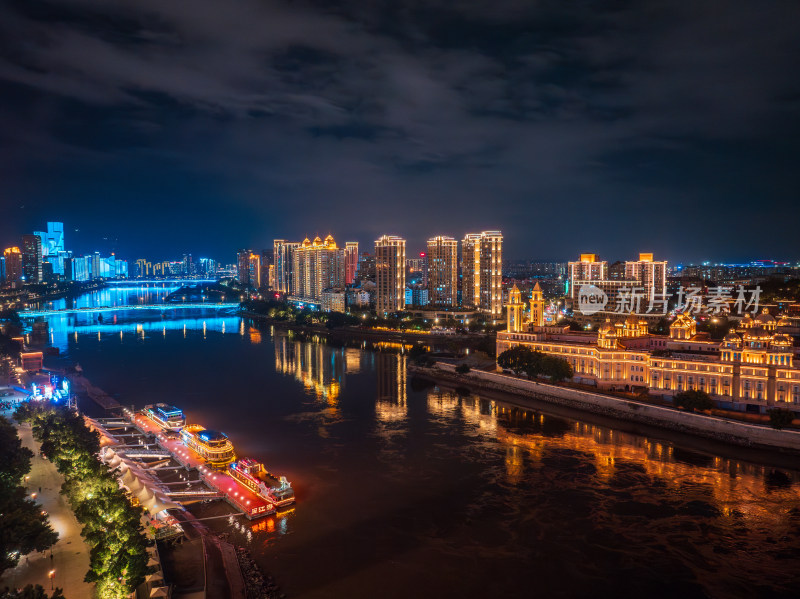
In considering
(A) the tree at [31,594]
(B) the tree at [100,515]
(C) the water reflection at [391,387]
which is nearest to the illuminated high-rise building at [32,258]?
(C) the water reflection at [391,387]

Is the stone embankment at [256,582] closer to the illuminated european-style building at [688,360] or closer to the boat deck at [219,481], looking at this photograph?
the boat deck at [219,481]

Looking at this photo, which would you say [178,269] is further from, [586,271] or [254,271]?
[586,271]

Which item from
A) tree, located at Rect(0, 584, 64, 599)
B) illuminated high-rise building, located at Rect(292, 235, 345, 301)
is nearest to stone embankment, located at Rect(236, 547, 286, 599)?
tree, located at Rect(0, 584, 64, 599)

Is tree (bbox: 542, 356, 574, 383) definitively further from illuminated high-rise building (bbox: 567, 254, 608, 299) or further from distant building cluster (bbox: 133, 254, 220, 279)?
distant building cluster (bbox: 133, 254, 220, 279)

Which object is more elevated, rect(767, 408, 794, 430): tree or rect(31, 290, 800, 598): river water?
rect(767, 408, 794, 430): tree

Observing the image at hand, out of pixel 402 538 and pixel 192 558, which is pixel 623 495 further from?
pixel 192 558

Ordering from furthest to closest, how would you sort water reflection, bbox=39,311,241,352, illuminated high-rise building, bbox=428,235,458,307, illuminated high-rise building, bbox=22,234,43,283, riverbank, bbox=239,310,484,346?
illuminated high-rise building, bbox=22,234,43,283 → illuminated high-rise building, bbox=428,235,458,307 → water reflection, bbox=39,311,241,352 → riverbank, bbox=239,310,484,346

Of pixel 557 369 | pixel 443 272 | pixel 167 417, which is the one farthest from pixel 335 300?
pixel 167 417

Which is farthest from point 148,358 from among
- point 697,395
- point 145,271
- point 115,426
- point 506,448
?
point 145,271

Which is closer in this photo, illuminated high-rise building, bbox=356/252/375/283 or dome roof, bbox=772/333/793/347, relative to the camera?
dome roof, bbox=772/333/793/347
